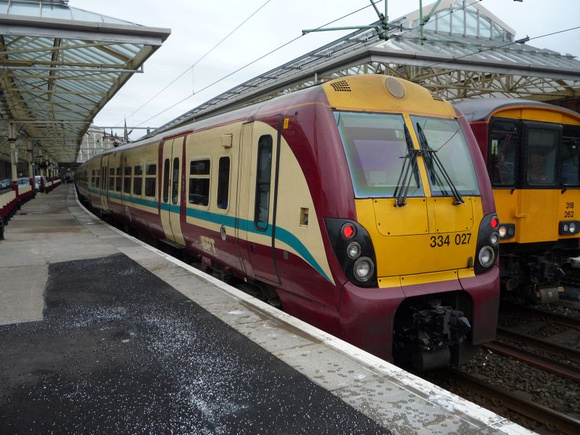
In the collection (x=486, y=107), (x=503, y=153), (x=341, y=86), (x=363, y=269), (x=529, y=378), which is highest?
(x=486, y=107)

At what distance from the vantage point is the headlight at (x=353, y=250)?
4.24m

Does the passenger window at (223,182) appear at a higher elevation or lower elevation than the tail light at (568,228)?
higher

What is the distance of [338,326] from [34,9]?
10286 millimetres

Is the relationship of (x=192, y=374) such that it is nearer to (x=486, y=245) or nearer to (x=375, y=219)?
(x=375, y=219)

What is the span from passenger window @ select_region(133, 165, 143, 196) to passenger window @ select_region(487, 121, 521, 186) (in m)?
7.68

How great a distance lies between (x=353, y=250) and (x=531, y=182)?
472 centimetres

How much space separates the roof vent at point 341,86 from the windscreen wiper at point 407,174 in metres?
0.72

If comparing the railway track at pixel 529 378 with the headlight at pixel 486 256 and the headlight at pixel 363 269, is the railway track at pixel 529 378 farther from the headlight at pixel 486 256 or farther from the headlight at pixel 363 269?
the headlight at pixel 363 269

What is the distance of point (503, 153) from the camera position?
24.2 feet

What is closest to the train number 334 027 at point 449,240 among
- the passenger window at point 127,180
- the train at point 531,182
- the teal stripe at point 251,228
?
the teal stripe at point 251,228

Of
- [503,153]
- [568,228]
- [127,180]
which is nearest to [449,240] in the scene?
[503,153]

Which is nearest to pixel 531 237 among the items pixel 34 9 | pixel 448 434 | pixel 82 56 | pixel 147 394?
pixel 448 434

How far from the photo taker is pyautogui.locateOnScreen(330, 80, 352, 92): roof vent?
479 centimetres

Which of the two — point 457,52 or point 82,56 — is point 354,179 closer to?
point 82,56
